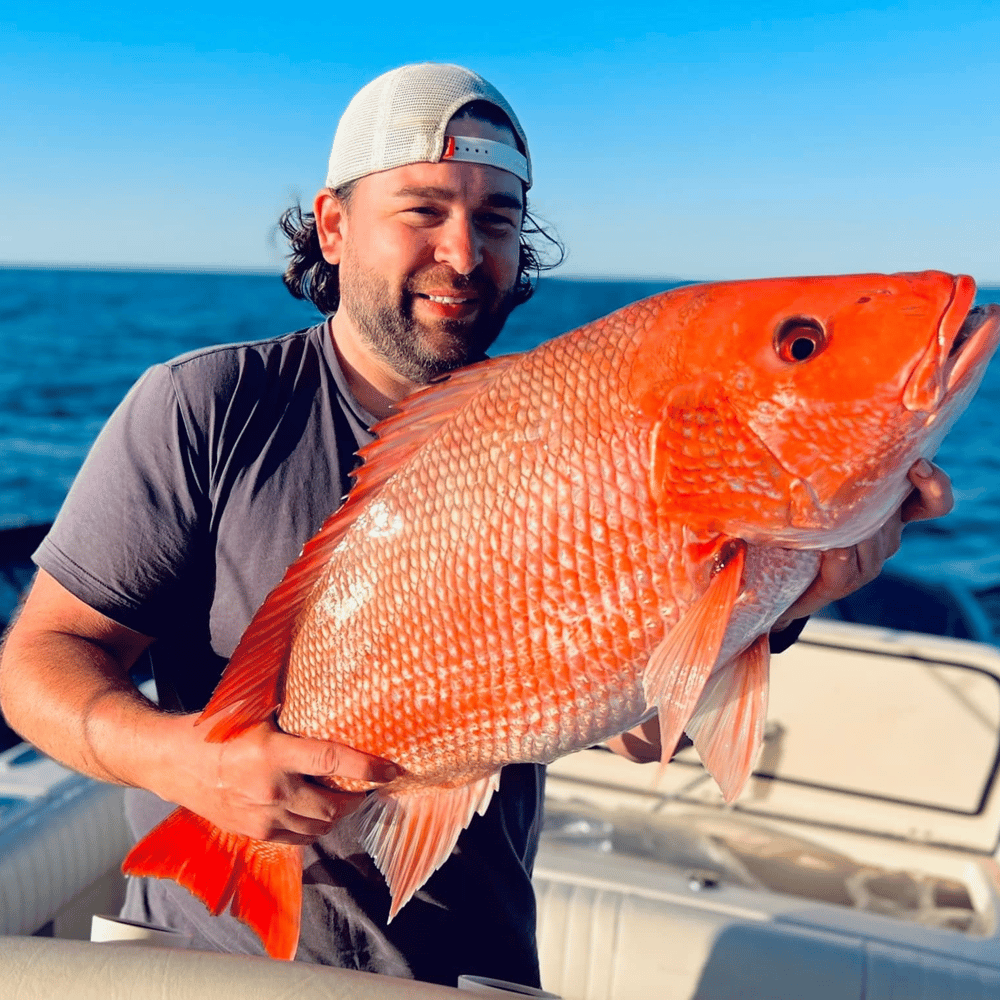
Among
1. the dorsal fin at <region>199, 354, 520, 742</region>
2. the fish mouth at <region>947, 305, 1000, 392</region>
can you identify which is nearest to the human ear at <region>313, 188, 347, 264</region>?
the dorsal fin at <region>199, 354, 520, 742</region>

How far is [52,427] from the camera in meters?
17.9

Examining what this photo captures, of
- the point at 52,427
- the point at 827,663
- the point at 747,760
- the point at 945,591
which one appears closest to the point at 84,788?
the point at 747,760

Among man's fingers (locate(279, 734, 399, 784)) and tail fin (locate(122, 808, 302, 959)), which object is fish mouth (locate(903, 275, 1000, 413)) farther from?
tail fin (locate(122, 808, 302, 959))

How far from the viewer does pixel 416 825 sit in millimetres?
1641

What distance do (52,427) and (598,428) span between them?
18.5 m

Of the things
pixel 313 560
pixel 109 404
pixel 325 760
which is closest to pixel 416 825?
pixel 325 760

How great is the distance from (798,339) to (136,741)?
1.22m

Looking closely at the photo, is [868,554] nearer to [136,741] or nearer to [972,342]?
[972,342]

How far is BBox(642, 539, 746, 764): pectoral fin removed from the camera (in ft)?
4.25

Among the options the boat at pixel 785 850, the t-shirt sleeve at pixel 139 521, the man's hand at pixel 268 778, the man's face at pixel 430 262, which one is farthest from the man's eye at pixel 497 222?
the boat at pixel 785 850

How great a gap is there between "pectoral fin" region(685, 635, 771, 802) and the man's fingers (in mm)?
520

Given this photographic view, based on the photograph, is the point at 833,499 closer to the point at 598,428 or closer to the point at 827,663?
the point at 598,428

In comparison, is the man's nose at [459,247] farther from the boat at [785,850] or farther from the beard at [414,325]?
the boat at [785,850]

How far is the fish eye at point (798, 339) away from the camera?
1.34m
